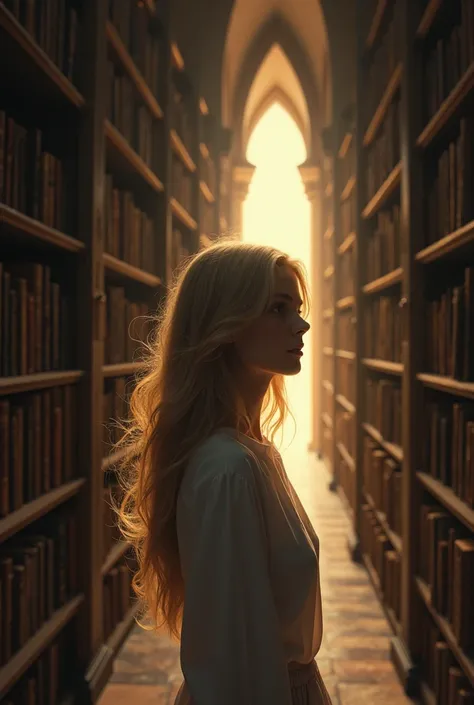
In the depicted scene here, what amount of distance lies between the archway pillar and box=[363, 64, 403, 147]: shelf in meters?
4.03

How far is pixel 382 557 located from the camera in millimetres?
3242

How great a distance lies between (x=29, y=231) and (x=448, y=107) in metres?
1.35

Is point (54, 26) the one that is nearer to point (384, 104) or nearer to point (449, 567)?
point (384, 104)

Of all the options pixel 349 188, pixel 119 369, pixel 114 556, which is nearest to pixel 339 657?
pixel 114 556

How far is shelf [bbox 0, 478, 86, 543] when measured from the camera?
5.30 feet

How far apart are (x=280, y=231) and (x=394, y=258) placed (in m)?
5.59

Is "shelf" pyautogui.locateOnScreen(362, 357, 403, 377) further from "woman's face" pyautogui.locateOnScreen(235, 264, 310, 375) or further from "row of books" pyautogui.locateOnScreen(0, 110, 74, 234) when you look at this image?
"woman's face" pyautogui.locateOnScreen(235, 264, 310, 375)

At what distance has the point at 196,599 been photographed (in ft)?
2.52

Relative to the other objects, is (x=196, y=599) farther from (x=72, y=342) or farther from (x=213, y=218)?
(x=213, y=218)

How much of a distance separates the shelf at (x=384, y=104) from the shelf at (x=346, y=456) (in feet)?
7.45

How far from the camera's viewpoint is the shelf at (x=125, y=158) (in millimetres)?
2541

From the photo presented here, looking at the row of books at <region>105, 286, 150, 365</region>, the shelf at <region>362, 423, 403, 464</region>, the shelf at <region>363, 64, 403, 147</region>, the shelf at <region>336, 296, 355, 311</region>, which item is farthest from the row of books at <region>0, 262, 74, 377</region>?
the shelf at <region>336, 296, 355, 311</region>

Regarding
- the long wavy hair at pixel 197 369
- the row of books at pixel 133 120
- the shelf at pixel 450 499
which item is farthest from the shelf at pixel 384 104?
the long wavy hair at pixel 197 369

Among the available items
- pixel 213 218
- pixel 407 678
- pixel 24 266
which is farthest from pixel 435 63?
pixel 213 218
